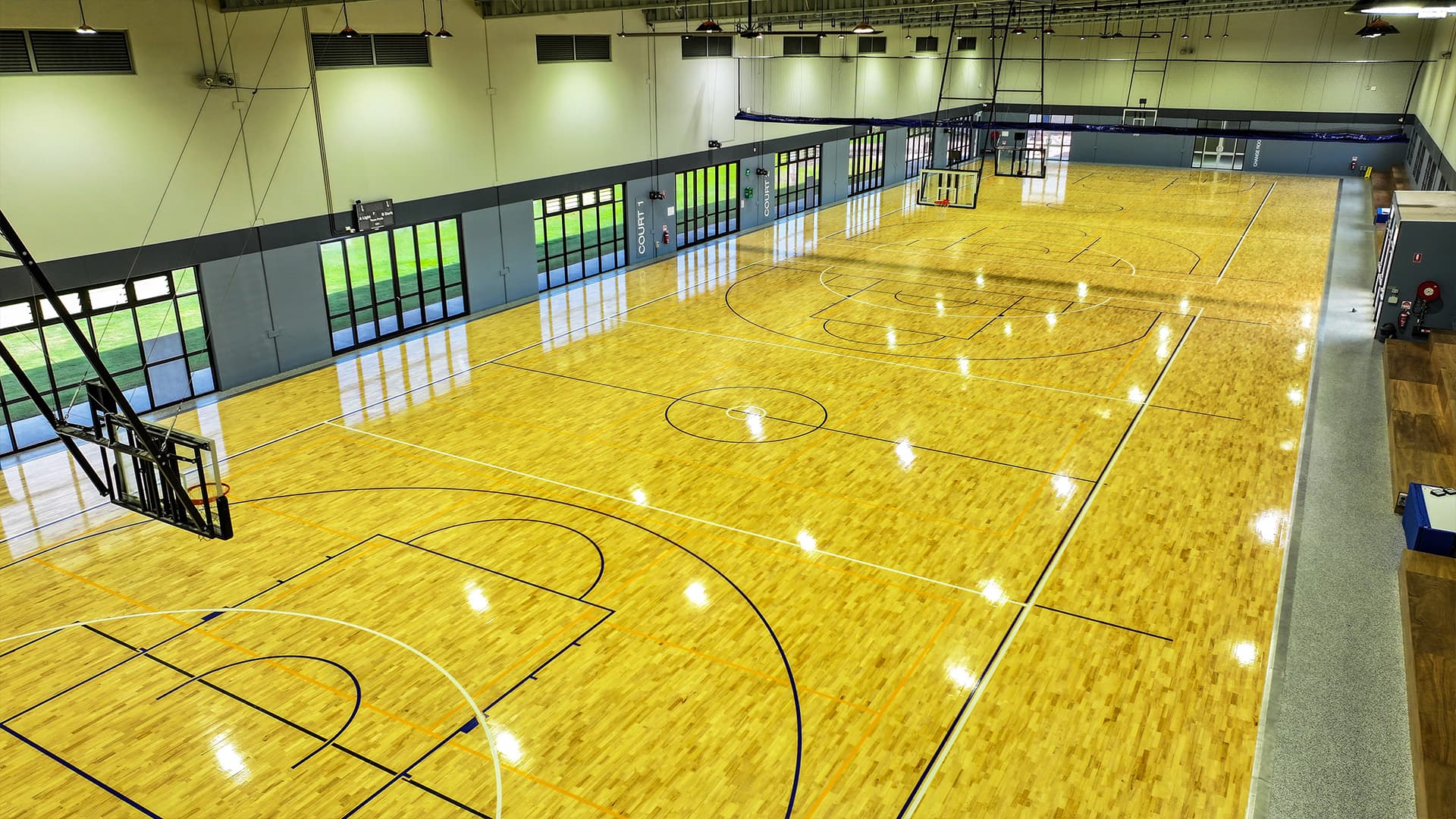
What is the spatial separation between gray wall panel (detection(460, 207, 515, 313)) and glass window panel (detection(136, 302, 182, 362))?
6.88 m

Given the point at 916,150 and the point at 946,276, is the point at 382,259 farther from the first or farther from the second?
the point at 916,150

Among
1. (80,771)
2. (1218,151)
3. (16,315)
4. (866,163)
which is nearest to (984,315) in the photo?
(16,315)

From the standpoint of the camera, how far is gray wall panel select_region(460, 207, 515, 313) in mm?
→ 22281

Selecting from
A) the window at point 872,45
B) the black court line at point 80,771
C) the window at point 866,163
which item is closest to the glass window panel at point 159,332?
the black court line at point 80,771

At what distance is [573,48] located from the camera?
2441cm

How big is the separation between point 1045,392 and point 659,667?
417 inches

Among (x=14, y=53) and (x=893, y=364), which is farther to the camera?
(x=893, y=364)

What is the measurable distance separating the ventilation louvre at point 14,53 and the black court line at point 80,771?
10086 millimetres

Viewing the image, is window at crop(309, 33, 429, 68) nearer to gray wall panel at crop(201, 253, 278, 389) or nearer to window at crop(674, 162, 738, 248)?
gray wall panel at crop(201, 253, 278, 389)

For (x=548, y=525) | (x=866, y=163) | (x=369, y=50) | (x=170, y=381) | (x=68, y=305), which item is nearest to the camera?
(x=548, y=525)

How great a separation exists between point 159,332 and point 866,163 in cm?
3133

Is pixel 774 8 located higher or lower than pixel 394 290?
higher

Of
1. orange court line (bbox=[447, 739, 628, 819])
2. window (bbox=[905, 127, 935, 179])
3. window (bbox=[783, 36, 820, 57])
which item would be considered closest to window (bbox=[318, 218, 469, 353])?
orange court line (bbox=[447, 739, 628, 819])

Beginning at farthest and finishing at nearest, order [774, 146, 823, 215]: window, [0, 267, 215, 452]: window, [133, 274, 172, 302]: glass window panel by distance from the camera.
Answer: [774, 146, 823, 215]: window
[133, 274, 172, 302]: glass window panel
[0, 267, 215, 452]: window
